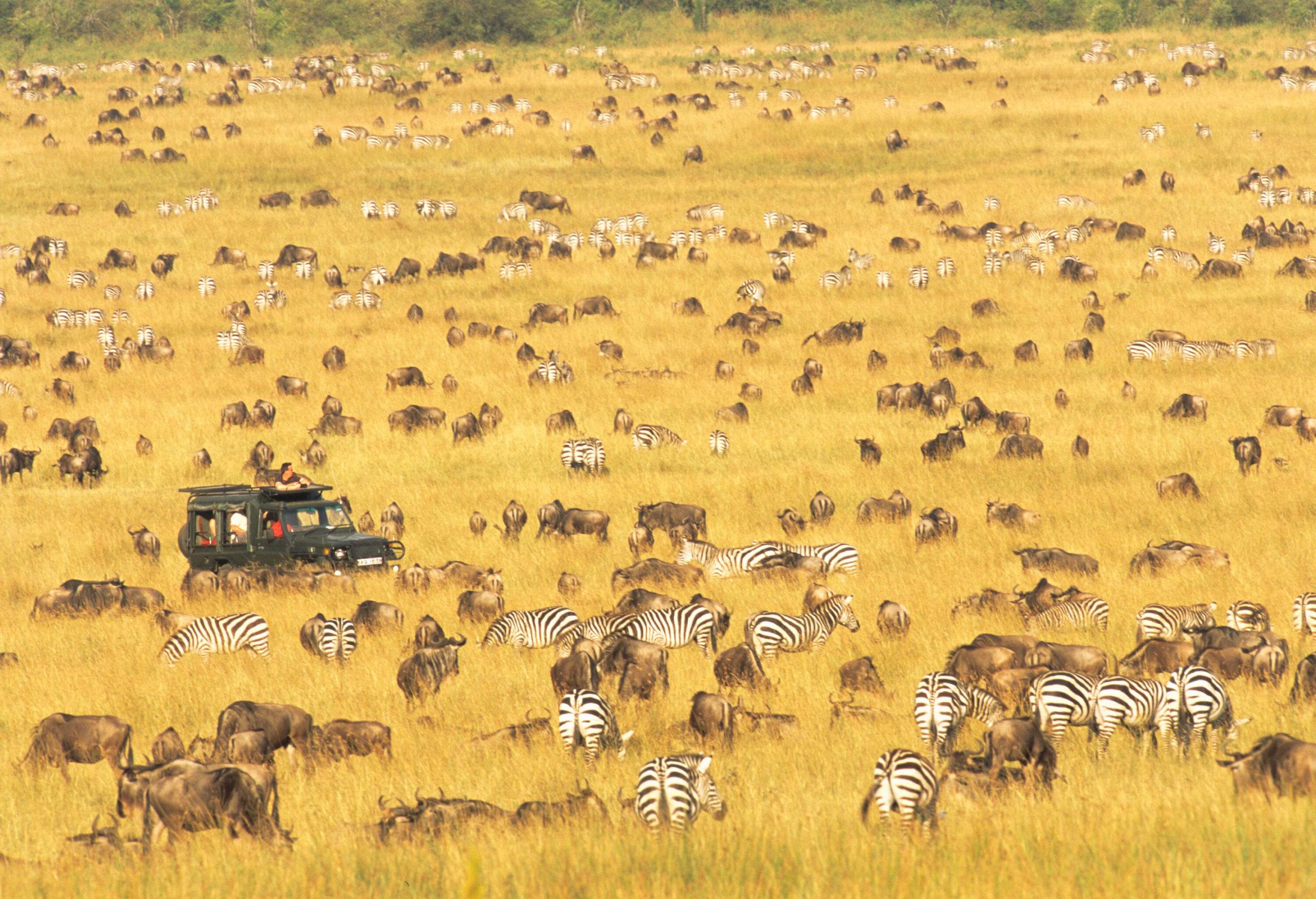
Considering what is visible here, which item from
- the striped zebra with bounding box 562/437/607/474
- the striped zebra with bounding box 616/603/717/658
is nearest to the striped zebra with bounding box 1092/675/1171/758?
the striped zebra with bounding box 616/603/717/658

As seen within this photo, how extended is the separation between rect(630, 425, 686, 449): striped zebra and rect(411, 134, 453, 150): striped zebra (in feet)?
127

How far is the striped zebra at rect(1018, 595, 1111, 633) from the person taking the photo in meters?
18.4

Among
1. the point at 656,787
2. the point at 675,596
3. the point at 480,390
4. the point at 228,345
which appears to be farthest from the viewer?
the point at 228,345

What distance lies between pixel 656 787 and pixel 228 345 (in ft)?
110

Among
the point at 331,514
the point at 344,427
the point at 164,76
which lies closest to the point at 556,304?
the point at 344,427

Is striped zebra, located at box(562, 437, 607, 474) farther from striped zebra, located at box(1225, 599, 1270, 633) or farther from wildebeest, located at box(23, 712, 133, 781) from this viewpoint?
wildebeest, located at box(23, 712, 133, 781)

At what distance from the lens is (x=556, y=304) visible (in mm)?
44938

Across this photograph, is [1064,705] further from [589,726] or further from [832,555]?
[832,555]

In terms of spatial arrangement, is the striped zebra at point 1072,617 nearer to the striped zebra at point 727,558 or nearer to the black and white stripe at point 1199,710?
the black and white stripe at point 1199,710

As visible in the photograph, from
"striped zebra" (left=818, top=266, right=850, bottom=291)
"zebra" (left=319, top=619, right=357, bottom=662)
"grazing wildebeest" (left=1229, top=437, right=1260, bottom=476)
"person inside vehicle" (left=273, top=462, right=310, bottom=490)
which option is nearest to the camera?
"zebra" (left=319, top=619, right=357, bottom=662)

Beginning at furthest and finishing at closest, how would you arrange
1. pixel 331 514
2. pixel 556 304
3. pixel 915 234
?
pixel 915 234
pixel 556 304
pixel 331 514

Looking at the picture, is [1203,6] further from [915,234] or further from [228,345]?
[228,345]

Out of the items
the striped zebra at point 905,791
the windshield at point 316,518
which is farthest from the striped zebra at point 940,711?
the windshield at point 316,518

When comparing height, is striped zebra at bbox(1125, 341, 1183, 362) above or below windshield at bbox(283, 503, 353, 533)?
above
